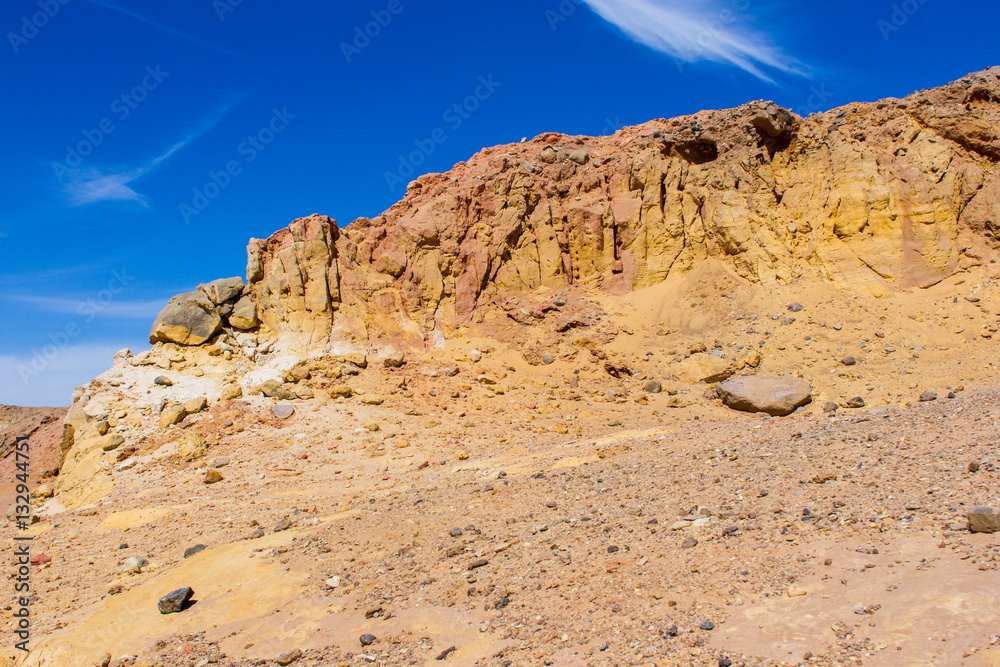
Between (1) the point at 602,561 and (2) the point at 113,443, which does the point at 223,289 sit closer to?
(2) the point at 113,443

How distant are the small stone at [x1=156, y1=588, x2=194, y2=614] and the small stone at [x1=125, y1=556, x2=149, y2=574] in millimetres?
2225

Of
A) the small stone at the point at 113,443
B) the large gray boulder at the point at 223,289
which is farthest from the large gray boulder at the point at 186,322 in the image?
the small stone at the point at 113,443

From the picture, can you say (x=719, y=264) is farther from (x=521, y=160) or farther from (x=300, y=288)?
(x=300, y=288)

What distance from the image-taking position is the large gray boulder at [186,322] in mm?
18281

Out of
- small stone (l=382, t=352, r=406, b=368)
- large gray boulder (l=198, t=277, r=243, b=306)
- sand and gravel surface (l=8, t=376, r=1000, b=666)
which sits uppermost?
large gray boulder (l=198, t=277, r=243, b=306)

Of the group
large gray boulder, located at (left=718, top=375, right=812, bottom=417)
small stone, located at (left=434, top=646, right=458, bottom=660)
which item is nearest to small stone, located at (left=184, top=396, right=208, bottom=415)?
small stone, located at (left=434, top=646, right=458, bottom=660)

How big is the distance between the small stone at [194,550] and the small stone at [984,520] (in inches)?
341

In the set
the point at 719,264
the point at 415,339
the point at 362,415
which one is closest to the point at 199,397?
the point at 362,415

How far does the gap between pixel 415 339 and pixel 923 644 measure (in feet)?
55.4

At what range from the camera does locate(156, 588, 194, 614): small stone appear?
6.32m

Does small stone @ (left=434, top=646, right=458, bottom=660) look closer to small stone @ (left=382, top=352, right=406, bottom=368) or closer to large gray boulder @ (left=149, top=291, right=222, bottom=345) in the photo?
small stone @ (left=382, top=352, right=406, bottom=368)

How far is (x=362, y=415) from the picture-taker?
51.3ft

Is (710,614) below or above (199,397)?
below

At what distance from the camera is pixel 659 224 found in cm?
2128
